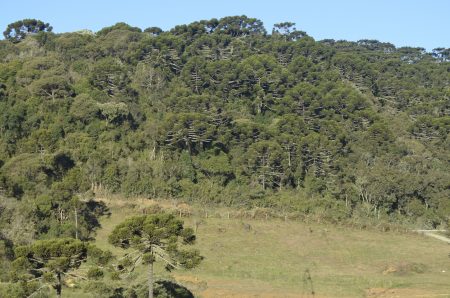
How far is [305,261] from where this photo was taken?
36.5 meters

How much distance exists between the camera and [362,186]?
168 feet

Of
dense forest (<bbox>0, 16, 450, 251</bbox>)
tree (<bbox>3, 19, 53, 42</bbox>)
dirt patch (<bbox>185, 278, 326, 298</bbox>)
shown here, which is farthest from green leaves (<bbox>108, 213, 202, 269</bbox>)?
tree (<bbox>3, 19, 53, 42</bbox>)

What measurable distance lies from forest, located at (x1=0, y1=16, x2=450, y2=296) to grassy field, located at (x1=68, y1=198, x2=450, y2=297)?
4.21m

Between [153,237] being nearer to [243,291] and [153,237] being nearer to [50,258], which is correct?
[50,258]

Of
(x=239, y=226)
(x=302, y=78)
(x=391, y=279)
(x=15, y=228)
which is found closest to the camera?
(x=391, y=279)

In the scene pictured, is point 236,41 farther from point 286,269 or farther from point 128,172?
point 286,269

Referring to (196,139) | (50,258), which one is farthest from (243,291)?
(196,139)

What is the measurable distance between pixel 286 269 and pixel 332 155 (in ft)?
70.7

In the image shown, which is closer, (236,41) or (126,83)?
(126,83)

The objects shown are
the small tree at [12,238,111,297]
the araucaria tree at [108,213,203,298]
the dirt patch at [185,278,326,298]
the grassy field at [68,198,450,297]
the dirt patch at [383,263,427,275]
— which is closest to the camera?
the small tree at [12,238,111,297]

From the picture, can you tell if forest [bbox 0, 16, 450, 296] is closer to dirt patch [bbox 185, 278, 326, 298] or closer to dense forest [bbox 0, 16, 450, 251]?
dense forest [bbox 0, 16, 450, 251]

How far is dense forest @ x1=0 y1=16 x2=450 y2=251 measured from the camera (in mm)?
44719

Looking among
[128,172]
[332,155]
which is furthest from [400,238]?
[128,172]

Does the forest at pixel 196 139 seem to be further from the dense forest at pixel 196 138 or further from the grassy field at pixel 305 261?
the grassy field at pixel 305 261
